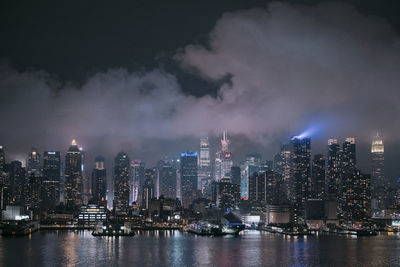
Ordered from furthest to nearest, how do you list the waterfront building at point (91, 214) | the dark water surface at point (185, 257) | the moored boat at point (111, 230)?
the waterfront building at point (91, 214)
the moored boat at point (111, 230)
the dark water surface at point (185, 257)

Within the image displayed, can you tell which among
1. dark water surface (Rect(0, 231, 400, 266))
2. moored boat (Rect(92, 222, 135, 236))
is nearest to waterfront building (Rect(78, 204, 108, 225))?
moored boat (Rect(92, 222, 135, 236))

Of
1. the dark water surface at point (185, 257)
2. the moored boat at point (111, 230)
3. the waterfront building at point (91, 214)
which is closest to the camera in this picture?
the dark water surface at point (185, 257)


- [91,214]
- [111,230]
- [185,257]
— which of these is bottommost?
[111,230]

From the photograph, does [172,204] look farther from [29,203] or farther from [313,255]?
[313,255]

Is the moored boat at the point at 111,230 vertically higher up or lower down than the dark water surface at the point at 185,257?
lower down

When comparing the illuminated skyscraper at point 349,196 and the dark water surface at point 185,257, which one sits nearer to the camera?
the dark water surface at point 185,257

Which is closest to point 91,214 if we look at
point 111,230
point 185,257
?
point 111,230

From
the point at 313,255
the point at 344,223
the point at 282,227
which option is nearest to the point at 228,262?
the point at 313,255

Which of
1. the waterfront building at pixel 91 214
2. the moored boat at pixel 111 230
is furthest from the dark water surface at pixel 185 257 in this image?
the waterfront building at pixel 91 214

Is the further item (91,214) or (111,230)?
(91,214)

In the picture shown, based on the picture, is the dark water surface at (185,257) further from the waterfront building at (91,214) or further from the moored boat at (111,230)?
the waterfront building at (91,214)

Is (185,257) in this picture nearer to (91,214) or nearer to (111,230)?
(111,230)

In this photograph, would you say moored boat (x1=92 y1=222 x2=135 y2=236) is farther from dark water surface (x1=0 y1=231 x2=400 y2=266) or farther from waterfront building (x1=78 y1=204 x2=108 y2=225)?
waterfront building (x1=78 y1=204 x2=108 y2=225)
